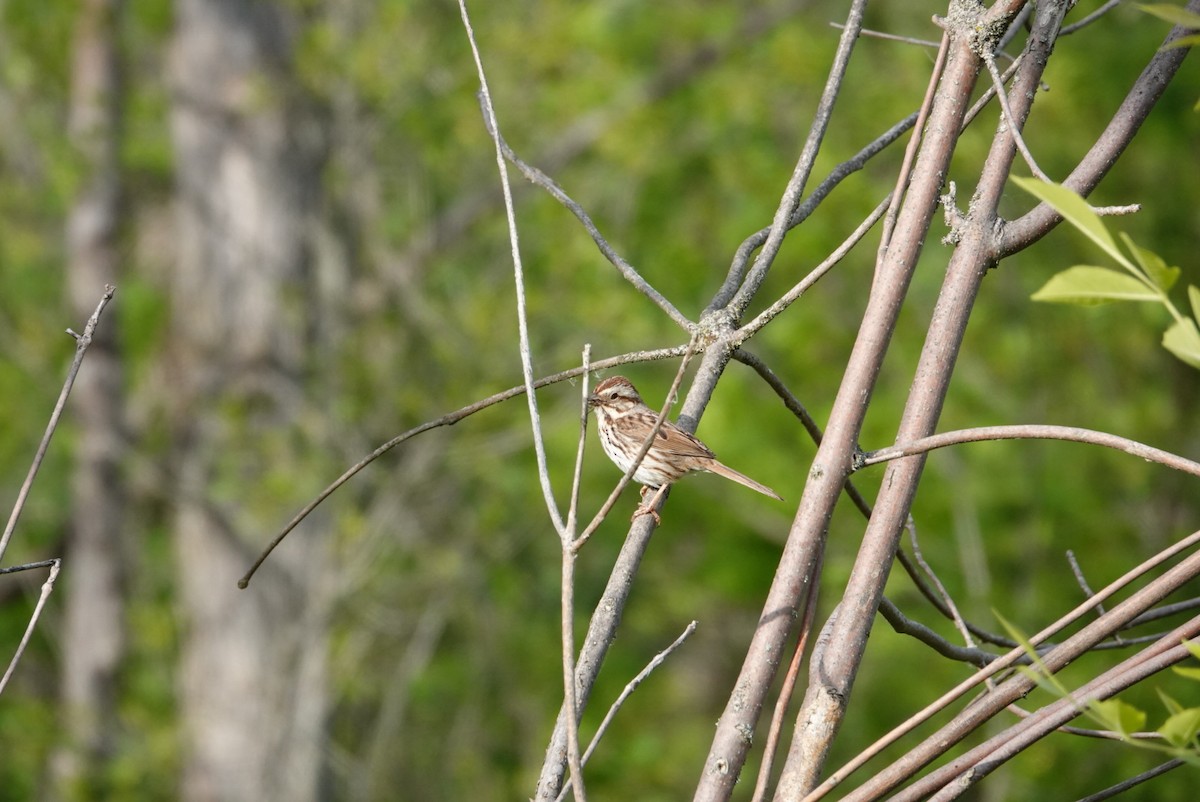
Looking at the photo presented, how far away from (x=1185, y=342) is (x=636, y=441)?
488 cm

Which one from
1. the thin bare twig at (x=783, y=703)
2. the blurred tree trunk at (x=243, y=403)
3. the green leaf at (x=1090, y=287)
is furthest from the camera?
the blurred tree trunk at (x=243, y=403)

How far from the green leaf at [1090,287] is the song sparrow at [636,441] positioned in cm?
419

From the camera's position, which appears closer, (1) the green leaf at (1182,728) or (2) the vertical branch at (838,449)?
(1) the green leaf at (1182,728)

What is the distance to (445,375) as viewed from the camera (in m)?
10.6

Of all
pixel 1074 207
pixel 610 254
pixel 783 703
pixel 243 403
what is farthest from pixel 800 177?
pixel 243 403

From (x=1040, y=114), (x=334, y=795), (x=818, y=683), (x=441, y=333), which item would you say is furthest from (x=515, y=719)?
(x=818, y=683)

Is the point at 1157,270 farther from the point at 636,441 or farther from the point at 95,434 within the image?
the point at 95,434

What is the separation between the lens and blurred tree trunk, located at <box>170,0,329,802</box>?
1004 cm

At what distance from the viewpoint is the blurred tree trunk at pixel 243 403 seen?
1004cm

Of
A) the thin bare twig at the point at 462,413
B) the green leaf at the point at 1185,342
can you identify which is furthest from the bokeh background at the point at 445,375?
the green leaf at the point at 1185,342

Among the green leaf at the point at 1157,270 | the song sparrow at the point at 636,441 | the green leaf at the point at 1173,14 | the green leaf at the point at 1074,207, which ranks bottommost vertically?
the green leaf at the point at 1074,207

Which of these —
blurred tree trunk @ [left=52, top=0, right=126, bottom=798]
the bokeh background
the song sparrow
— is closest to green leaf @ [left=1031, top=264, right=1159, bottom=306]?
A: the song sparrow

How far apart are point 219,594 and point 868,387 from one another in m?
9.47

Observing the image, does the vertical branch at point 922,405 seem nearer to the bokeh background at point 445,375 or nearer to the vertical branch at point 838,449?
the vertical branch at point 838,449
